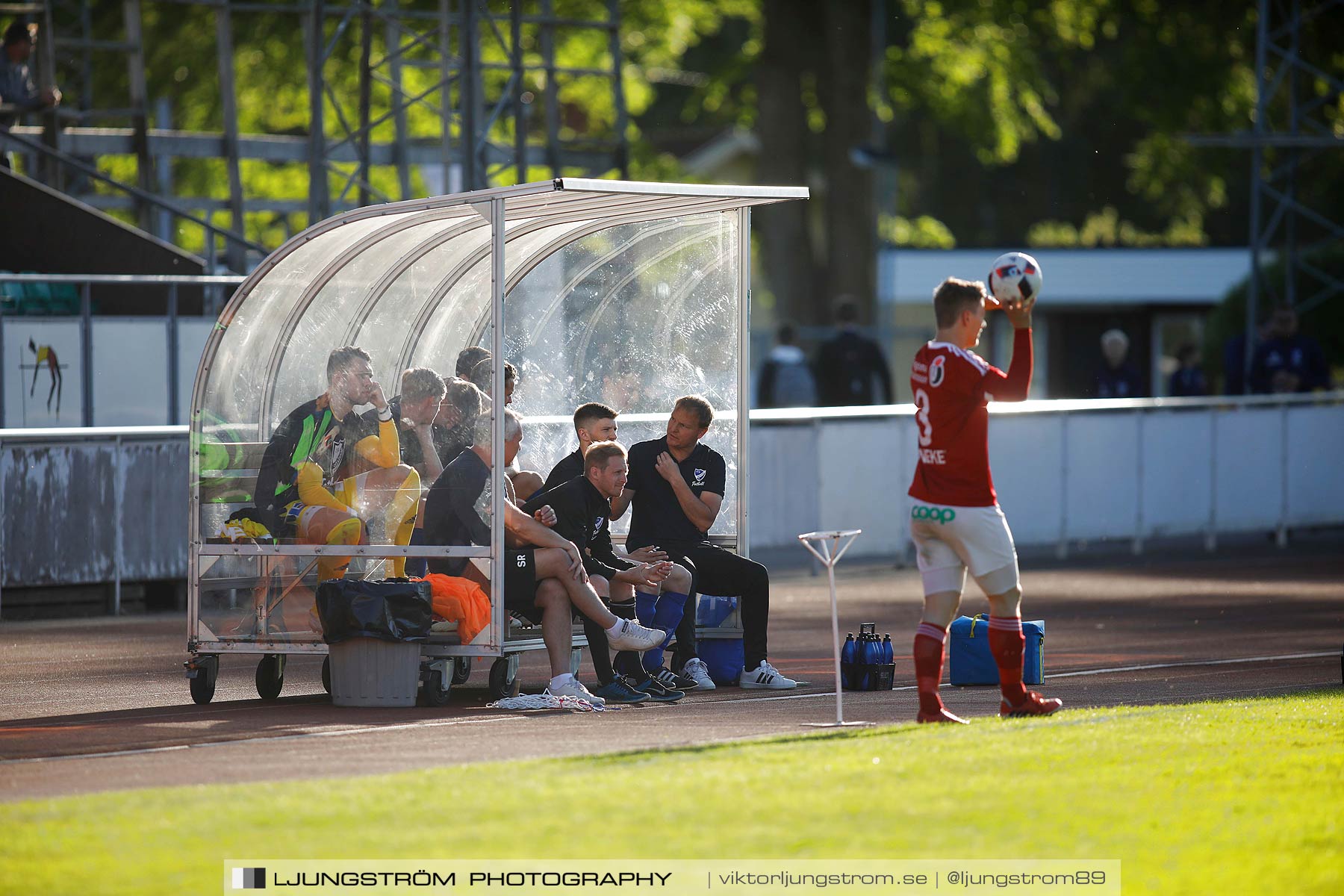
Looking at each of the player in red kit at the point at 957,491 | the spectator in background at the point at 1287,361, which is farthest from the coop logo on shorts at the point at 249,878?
the spectator in background at the point at 1287,361

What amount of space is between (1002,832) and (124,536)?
34.8ft

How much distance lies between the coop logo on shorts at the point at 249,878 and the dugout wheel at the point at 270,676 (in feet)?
16.4

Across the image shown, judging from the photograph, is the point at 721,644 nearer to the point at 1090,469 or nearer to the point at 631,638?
the point at 631,638

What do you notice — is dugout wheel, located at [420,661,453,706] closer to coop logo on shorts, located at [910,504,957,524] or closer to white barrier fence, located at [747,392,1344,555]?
coop logo on shorts, located at [910,504,957,524]

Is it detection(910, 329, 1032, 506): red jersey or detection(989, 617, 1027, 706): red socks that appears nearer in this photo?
detection(910, 329, 1032, 506): red jersey

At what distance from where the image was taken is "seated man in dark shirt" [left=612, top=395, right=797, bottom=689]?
460 inches

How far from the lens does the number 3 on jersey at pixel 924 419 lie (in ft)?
30.8

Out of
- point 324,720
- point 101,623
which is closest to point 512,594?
point 324,720

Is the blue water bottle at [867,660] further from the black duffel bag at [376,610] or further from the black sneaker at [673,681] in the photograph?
the black duffel bag at [376,610]

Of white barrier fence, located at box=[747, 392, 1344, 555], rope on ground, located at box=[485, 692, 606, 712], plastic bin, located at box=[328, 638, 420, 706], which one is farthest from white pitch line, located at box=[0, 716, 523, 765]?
white barrier fence, located at box=[747, 392, 1344, 555]

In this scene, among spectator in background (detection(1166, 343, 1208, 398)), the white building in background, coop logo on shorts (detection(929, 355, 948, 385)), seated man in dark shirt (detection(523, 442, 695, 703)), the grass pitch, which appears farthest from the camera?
the white building in background

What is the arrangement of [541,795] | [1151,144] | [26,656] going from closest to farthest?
[541,795]
[26,656]
[1151,144]

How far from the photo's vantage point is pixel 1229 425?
2222 cm

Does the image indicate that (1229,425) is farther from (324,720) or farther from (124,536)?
(324,720)
